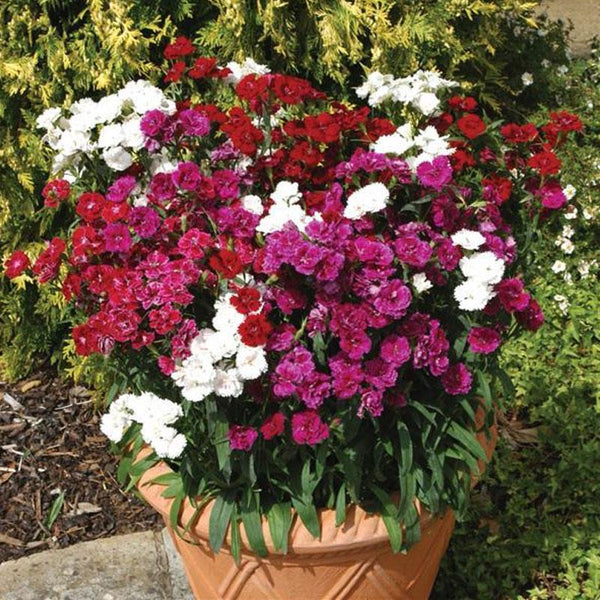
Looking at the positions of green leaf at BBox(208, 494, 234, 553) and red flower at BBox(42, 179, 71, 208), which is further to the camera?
red flower at BBox(42, 179, 71, 208)

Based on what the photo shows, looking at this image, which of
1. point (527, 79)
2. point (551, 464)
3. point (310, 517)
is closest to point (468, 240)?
point (310, 517)

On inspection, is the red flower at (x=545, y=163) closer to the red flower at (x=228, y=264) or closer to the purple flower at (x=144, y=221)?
the red flower at (x=228, y=264)

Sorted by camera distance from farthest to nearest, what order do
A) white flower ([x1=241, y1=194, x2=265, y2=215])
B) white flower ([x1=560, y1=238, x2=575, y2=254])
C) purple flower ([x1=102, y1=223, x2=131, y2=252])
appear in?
white flower ([x1=560, y1=238, x2=575, y2=254]) < white flower ([x1=241, y1=194, x2=265, y2=215]) < purple flower ([x1=102, y1=223, x2=131, y2=252])

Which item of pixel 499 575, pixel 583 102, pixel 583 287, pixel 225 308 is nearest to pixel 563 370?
pixel 583 287

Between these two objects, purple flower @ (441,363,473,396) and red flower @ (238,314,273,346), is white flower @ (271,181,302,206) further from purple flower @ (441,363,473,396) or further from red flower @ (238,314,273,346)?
purple flower @ (441,363,473,396)

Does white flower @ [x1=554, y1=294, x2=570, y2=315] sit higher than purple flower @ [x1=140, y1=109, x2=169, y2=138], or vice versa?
purple flower @ [x1=140, y1=109, x2=169, y2=138]

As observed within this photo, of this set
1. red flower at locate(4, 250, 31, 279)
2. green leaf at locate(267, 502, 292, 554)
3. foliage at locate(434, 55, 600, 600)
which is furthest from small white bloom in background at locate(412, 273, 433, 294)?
foliage at locate(434, 55, 600, 600)

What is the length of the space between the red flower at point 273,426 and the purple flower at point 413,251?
0.42 meters

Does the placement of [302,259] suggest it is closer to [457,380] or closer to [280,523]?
[457,380]

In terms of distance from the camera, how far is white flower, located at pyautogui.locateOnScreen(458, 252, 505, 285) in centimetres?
198

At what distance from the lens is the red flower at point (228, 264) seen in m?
1.96

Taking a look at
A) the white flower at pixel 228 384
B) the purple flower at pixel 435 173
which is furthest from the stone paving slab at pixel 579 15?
the white flower at pixel 228 384

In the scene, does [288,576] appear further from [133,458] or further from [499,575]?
[499,575]

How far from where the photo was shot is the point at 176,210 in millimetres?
2244
